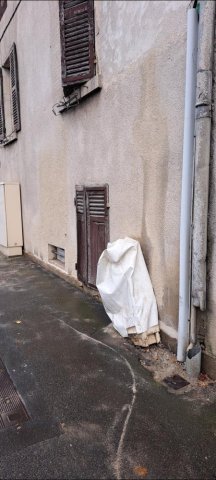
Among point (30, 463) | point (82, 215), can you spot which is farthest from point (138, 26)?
point (30, 463)

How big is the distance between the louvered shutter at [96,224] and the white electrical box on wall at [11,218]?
12.4ft

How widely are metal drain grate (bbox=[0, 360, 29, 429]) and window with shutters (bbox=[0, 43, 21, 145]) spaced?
6.17 metres

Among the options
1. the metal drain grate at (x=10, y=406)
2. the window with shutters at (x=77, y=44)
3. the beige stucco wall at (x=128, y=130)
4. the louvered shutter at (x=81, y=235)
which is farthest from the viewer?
the louvered shutter at (x=81, y=235)

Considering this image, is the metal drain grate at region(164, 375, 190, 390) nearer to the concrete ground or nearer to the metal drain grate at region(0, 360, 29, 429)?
the concrete ground

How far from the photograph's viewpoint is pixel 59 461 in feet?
6.52

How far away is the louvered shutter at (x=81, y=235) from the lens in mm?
4848

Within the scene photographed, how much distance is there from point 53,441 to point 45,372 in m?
0.86

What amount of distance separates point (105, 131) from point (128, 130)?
23.7 inches

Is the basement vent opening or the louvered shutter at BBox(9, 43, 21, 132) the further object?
the louvered shutter at BBox(9, 43, 21, 132)

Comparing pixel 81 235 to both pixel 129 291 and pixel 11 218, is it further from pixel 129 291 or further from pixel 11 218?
pixel 11 218

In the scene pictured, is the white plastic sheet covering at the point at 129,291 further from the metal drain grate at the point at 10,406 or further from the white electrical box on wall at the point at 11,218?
the white electrical box on wall at the point at 11,218

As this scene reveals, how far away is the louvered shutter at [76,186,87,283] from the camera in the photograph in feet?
15.9

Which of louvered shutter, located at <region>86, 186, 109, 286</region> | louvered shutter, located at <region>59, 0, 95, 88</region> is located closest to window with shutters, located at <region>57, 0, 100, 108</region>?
louvered shutter, located at <region>59, 0, 95, 88</region>

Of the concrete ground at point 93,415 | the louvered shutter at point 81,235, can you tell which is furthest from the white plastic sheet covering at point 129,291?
the louvered shutter at point 81,235
